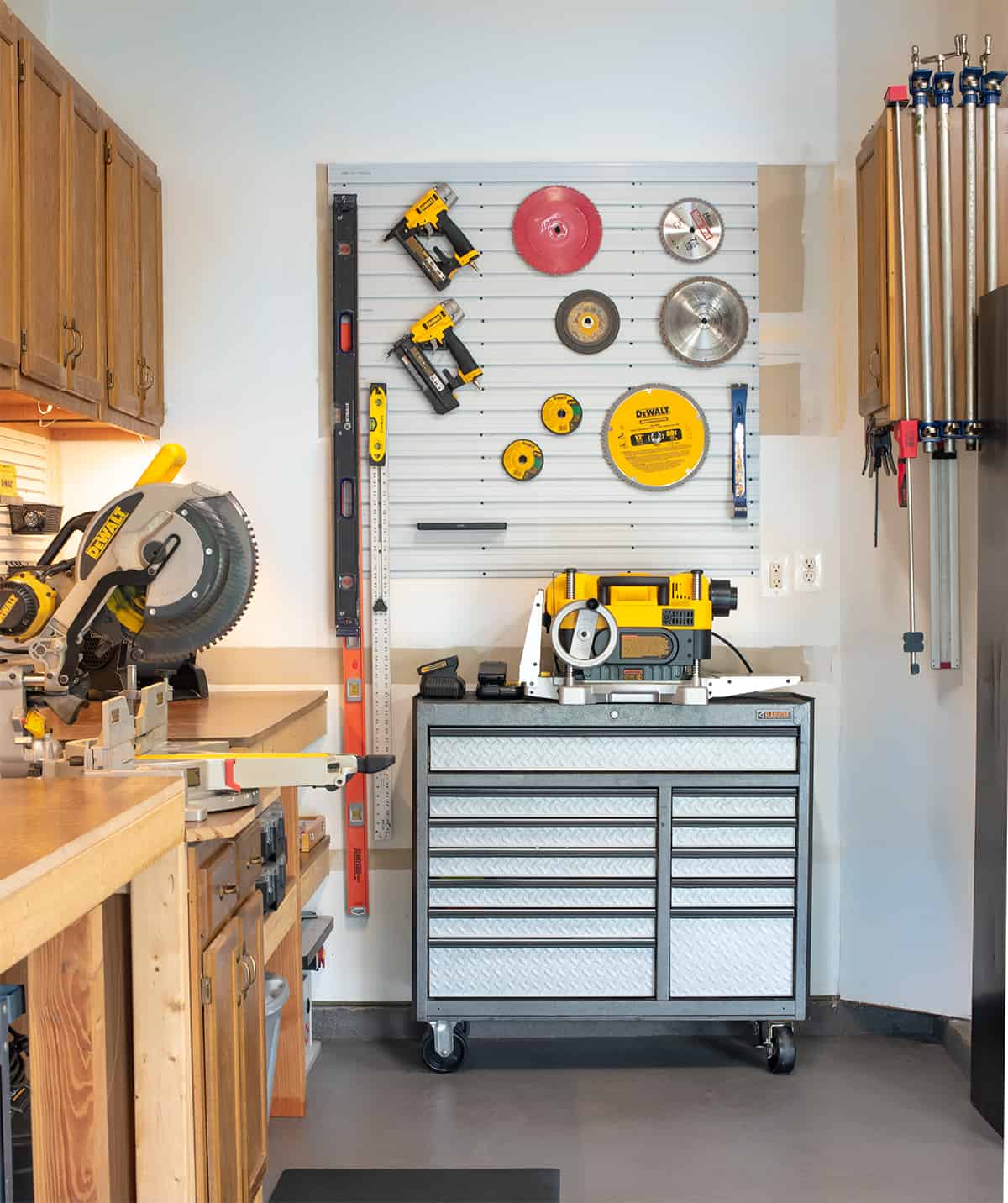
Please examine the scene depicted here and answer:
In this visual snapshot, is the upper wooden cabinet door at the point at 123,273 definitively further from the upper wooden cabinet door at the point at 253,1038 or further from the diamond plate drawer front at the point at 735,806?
the diamond plate drawer front at the point at 735,806

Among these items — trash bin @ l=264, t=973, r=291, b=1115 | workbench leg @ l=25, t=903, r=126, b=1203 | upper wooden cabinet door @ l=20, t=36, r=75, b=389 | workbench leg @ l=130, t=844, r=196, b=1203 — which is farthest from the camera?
trash bin @ l=264, t=973, r=291, b=1115

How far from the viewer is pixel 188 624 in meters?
2.26

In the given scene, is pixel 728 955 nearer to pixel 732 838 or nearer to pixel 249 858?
pixel 732 838

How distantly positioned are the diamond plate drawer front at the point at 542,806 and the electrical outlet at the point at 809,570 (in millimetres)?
982

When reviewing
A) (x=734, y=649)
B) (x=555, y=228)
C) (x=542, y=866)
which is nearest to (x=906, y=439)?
(x=734, y=649)

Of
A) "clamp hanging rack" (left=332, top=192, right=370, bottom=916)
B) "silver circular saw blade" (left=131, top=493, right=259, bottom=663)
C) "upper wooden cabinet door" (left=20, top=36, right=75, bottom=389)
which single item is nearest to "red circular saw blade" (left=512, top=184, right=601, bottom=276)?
"clamp hanging rack" (left=332, top=192, right=370, bottom=916)

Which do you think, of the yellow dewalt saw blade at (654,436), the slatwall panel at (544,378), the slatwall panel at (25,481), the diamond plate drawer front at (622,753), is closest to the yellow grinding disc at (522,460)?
the slatwall panel at (544,378)

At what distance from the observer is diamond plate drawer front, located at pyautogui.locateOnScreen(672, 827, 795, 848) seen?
123 inches

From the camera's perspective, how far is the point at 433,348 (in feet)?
11.7

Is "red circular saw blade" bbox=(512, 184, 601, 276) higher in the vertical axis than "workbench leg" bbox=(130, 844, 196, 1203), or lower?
higher

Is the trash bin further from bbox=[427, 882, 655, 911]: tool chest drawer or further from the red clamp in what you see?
the red clamp

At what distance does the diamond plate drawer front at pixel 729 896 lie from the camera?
10.2 ft

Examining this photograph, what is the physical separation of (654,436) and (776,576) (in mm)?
627

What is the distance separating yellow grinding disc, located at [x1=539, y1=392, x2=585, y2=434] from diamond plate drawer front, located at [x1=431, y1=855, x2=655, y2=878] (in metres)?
1.41
